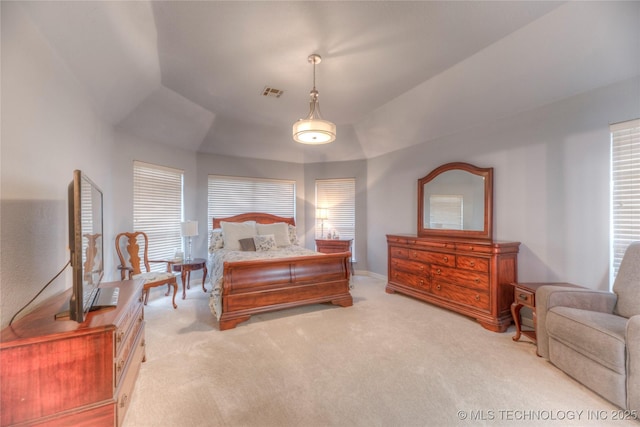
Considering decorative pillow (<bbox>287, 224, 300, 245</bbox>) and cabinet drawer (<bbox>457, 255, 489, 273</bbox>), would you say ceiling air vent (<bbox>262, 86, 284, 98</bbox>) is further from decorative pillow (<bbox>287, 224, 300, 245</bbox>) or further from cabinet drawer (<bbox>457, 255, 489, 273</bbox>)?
cabinet drawer (<bbox>457, 255, 489, 273</bbox>)

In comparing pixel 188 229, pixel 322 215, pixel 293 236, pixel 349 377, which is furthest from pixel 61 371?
pixel 322 215

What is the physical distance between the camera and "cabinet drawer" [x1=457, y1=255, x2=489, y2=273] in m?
3.01

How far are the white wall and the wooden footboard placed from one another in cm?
220

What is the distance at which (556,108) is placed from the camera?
284 centimetres

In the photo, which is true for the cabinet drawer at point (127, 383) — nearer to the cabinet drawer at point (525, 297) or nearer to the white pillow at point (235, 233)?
the white pillow at point (235, 233)

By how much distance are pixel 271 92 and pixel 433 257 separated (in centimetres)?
318

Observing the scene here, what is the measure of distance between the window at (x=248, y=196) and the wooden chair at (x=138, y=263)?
1.23 metres

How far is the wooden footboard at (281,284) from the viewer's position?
9.88ft

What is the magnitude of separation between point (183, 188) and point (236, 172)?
1.04m

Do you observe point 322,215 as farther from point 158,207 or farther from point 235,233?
point 158,207

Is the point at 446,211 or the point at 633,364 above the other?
the point at 446,211

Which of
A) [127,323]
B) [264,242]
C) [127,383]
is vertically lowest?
[127,383]

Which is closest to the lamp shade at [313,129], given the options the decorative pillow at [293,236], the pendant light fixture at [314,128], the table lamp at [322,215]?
the pendant light fixture at [314,128]

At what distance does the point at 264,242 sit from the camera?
14.5ft
